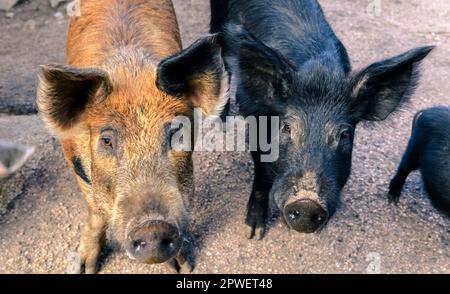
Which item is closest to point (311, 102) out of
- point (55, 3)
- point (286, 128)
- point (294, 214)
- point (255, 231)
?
point (286, 128)

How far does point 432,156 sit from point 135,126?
2.27m

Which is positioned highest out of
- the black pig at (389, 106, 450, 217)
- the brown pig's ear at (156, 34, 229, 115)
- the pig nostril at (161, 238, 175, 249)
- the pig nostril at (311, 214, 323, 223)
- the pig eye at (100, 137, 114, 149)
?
the brown pig's ear at (156, 34, 229, 115)

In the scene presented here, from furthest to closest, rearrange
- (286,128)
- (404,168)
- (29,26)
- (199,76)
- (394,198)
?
(29,26) < (394,198) < (404,168) < (286,128) < (199,76)

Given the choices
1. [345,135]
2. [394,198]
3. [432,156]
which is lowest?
[394,198]

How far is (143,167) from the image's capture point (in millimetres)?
2760

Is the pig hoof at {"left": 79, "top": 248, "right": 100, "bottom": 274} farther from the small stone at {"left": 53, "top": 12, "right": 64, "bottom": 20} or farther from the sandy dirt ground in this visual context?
the small stone at {"left": 53, "top": 12, "right": 64, "bottom": 20}

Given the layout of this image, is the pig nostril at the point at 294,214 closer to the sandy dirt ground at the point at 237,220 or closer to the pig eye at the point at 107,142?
the sandy dirt ground at the point at 237,220

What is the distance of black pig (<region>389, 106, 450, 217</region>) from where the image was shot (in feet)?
13.2

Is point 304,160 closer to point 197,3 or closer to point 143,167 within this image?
point 143,167

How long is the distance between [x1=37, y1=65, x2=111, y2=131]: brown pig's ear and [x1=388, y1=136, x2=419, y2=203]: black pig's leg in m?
2.37

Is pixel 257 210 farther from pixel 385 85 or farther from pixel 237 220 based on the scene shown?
pixel 385 85

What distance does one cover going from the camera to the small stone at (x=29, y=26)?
21.0 feet

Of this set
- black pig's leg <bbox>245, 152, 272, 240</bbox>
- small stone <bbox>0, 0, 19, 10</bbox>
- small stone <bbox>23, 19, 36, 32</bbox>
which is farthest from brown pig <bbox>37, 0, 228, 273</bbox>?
small stone <bbox>0, 0, 19, 10</bbox>

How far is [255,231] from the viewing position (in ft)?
13.4
